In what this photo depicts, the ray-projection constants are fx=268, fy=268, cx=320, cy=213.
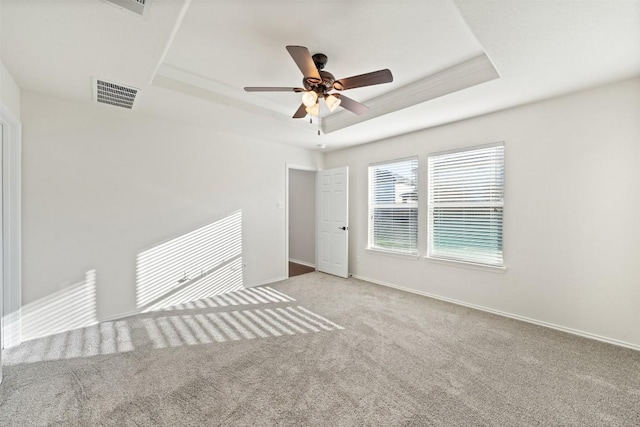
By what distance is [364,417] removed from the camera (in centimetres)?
168

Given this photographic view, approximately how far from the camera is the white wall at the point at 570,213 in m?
2.53

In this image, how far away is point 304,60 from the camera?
195 centimetres

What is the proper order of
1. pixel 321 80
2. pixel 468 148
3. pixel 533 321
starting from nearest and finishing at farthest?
pixel 321 80 → pixel 533 321 → pixel 468 148

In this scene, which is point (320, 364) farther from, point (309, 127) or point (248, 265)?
point (309, 127)

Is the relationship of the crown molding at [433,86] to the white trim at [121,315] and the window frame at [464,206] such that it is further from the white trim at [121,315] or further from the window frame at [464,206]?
the white trim at [121,315]

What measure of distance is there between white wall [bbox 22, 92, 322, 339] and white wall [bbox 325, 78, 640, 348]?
11.8 ft

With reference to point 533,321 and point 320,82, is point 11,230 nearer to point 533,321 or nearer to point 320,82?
point 320,82

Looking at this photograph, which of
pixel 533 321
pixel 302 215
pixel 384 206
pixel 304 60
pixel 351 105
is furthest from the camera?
pixel 302 215

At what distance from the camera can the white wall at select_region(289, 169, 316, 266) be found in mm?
6137

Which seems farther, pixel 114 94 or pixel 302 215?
pixel 302 215

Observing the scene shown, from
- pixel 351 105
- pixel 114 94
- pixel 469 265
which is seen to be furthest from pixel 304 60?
pixel 469 265

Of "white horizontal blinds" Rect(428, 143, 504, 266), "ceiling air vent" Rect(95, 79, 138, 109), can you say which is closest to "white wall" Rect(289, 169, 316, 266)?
"white horizontal blinds" Rect(428, 143, 504, 266)

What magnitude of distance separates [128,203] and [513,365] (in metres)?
4.31

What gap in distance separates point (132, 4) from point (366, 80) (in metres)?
1.61
